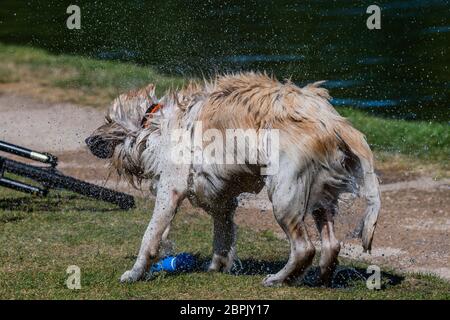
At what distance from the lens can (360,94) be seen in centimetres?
1611

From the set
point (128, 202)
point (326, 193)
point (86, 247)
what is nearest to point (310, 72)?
point (128, 202)

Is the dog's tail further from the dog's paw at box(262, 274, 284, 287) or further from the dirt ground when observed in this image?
the dog's paw at box(262, 274, 284, 287)

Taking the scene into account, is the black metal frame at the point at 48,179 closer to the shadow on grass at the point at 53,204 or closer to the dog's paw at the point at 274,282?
the shadow on grass at the point at 53,204

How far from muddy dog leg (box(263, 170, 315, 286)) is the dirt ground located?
0.61 m

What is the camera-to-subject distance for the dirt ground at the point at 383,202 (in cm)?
903

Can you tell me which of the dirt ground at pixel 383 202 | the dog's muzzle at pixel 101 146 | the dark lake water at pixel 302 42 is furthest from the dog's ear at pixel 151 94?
the dark lake water at pixel 302 42

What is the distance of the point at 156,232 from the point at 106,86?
961cm

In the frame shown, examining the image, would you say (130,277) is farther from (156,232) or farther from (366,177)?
(366,177)

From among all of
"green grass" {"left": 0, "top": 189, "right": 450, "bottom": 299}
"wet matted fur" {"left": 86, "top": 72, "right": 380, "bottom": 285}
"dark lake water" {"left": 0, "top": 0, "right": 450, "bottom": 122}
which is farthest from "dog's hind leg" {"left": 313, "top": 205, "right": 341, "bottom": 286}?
"dark lake water" {"left": 0, "top": 0, "right": 450, "bottom": 122}

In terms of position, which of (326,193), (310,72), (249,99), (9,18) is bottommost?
(326,193)

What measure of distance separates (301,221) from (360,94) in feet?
30.8

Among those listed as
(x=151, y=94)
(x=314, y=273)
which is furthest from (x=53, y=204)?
(x=314, y=273)

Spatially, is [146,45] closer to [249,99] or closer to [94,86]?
[94,86]

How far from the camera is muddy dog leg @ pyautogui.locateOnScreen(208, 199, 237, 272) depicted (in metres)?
7.91
